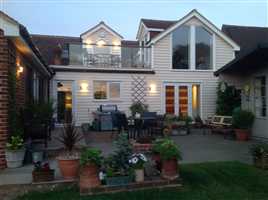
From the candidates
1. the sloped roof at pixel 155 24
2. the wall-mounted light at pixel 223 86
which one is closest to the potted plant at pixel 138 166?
the wall-mounted light at pixel 223 86

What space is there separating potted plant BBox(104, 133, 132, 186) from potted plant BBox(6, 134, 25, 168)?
7.01ft

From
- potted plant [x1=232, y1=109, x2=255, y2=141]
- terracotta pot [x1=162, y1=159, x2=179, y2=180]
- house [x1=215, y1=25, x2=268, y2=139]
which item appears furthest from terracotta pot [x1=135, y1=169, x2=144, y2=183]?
potted plant [x1=232, y1=109, x2=255, y2=141]

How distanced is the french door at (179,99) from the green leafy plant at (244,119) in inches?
207

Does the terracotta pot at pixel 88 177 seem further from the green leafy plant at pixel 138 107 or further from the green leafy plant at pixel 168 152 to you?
the green leafy plant at pixel 138 107

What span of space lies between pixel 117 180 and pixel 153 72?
11720mm

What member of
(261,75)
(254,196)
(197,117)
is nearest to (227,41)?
(197,117)

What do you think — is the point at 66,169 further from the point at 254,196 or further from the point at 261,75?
the point at 261,75

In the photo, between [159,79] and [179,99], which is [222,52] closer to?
[179,99]

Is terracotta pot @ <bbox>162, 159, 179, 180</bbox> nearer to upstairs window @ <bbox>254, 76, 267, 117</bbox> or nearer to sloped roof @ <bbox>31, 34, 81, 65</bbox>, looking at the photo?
upstairs window @ <bbox>254, 76, 267, 117</bbox>

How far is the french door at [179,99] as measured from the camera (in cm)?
1639

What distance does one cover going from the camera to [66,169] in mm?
5223

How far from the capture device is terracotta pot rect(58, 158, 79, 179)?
5207mm

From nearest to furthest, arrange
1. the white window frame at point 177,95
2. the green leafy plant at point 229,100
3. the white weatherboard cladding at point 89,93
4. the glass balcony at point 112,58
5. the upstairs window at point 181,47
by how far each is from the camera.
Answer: the white weatherboard cladding at point 89,93 → the green leafy plant at point 229,100 → the glass balcony at point 112,58 → the white window frame at point 177,95 → the upstairs window at point 181,47

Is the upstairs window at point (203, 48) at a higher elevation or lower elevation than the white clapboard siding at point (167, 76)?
higher
